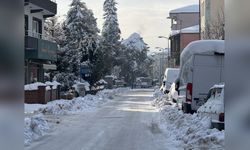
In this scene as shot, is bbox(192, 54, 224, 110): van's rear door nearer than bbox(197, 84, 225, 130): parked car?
No

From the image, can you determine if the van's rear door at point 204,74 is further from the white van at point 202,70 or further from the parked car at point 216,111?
the parked car at point 216,111

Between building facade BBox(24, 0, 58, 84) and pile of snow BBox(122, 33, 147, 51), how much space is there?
5943 centimetres

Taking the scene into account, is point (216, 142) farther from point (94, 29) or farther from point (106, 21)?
point (106, 21)

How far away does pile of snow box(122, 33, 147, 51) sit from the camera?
339 ft

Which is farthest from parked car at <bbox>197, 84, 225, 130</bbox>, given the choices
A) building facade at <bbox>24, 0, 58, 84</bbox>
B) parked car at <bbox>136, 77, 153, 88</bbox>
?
parked car at <bbox>136, 77, 153, 88</bbox>

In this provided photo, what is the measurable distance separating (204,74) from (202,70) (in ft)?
0.61

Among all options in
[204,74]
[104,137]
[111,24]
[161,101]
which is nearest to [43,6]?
[161,101]

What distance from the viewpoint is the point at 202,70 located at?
59.7 ft

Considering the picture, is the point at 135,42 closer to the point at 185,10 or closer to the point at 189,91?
the point at 185,10

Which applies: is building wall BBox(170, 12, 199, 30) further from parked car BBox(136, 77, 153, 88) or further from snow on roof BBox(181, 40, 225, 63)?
snow on roof BBox(181, 40, 225, 63)

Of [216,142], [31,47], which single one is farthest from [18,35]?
[31,47]

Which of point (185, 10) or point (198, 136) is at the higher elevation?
point (185, 10)

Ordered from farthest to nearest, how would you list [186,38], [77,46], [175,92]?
[186,38]
[77,46]
[175,92]

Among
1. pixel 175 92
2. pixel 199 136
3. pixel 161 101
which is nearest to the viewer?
pixel 199 136
